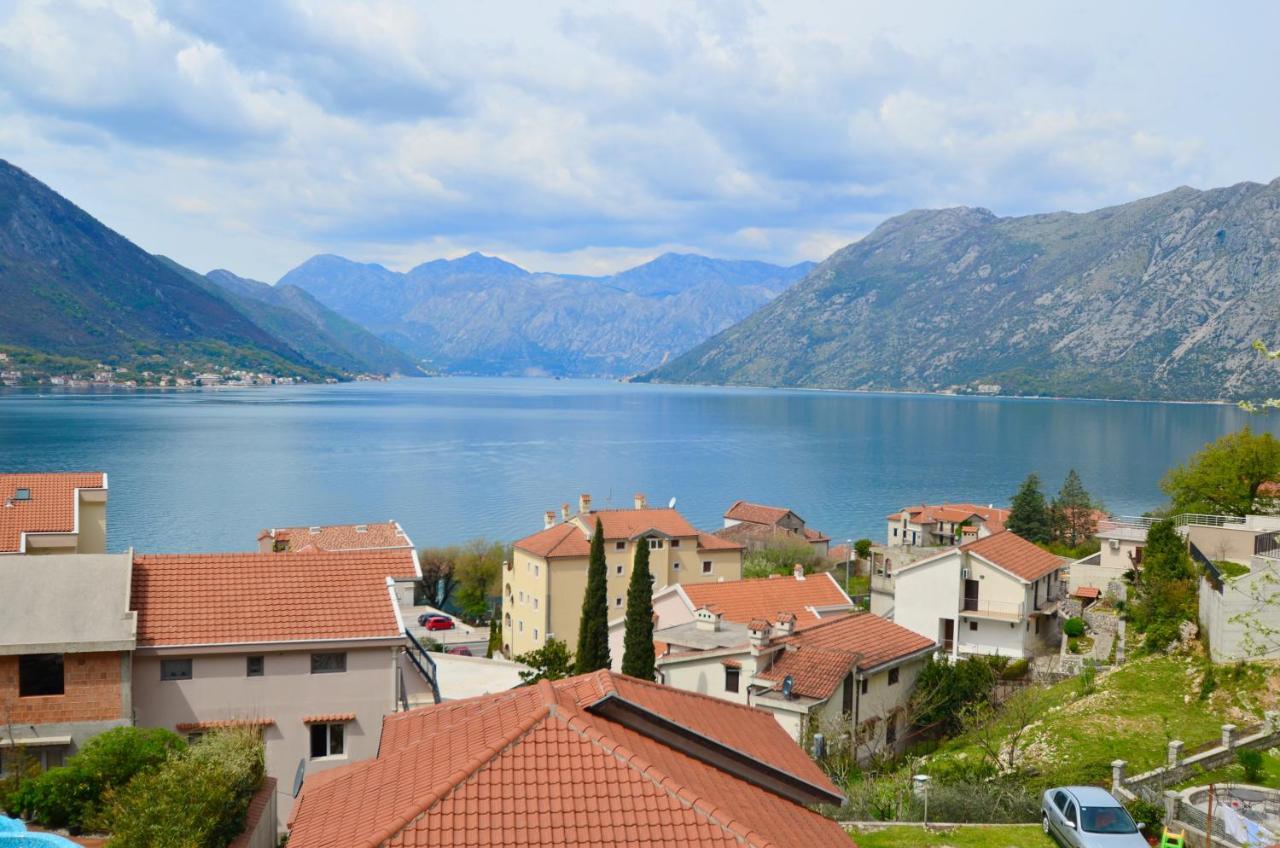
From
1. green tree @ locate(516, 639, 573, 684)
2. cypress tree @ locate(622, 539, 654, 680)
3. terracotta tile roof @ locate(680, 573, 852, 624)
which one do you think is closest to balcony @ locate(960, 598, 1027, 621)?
terracotta tile roof @ locate(680, 573, 852, 624)

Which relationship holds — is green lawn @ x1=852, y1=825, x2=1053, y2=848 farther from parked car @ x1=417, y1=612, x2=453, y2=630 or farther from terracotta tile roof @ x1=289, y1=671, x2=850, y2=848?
parked car @ x1=417, y1=612, x2=453, y2=630

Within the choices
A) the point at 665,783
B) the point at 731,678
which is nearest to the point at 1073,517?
the point at 731,678

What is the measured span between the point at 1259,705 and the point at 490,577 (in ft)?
143

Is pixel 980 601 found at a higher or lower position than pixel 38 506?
lower

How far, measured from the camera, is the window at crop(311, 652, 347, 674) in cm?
1788

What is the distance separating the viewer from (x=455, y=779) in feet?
23.3

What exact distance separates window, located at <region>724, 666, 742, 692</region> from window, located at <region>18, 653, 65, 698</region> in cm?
1478

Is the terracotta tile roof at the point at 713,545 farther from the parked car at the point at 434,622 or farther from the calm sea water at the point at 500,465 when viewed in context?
the calm sea water at the point at 500,465

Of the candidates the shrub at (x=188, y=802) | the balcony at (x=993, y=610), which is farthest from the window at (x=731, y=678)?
the balcony at (x=993, y=610)

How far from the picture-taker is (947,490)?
339ft

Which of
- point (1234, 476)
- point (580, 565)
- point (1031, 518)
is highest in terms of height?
point (1234, 476)

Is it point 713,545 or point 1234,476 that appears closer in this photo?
point 1234,476

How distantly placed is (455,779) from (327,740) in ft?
40.2

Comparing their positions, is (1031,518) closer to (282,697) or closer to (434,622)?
(434,622)
